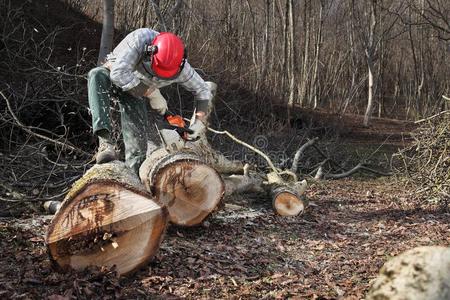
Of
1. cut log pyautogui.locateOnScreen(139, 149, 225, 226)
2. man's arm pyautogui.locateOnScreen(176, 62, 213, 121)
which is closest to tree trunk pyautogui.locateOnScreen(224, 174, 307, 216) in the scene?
man's arm pyautogui.locateOnScreen(176, 62, 213, 121)

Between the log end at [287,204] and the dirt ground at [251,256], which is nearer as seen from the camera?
the dirt ground at [251,256]

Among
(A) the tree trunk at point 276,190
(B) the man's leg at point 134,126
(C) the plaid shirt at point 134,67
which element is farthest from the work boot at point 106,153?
(A) the tree trunk at point 276,190

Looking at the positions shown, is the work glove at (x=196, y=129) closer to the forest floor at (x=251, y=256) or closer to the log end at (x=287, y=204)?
the forest floor at (x=251, y=256)

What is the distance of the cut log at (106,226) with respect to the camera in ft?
9.24

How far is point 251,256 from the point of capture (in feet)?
11.7

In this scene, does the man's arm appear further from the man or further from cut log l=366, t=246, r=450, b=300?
cut log l=366, t=246, r=450, b=300

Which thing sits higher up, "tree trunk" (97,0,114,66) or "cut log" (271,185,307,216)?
"tree trunk" (97,0,114,66)

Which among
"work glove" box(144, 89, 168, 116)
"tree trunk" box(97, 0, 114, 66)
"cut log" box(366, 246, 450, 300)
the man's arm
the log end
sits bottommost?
the log end

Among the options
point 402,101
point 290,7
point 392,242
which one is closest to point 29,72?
point 392,242

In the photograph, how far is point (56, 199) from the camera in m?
4.64

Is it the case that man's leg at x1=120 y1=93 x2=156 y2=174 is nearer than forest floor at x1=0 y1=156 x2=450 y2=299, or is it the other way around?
forest floor at x1=0 y1=156 x2=450 y2=299

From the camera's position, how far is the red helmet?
3883 mm

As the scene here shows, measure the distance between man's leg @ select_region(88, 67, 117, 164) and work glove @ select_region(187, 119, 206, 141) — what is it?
0.73 meters

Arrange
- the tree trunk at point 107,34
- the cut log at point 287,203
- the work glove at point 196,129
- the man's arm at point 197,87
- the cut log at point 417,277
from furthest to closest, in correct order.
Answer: the tree trunk at point 107,34 < the cut log at point 287,203 < the man's arm at point 197,87 < the work glove at point 196,129 < the cut log at point 417,277
